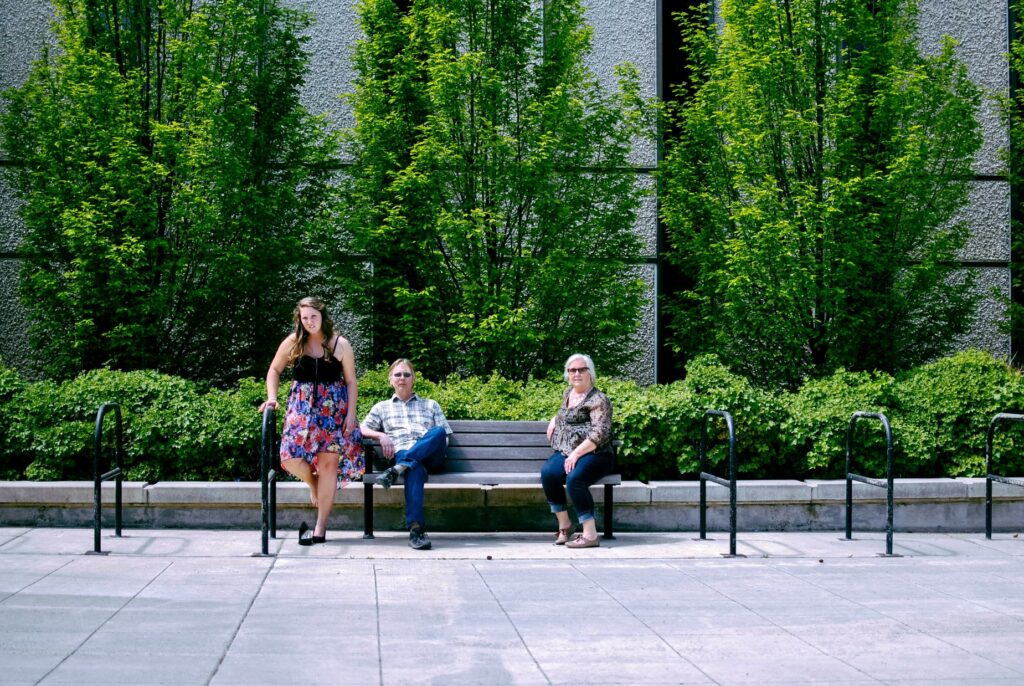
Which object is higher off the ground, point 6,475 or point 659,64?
point 659,64

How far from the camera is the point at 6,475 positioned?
316 inches

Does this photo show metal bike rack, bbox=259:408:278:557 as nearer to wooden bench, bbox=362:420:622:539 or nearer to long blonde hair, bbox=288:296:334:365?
long blonde hair, bbox=288:296:334:365

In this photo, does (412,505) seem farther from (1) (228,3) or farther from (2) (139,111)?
(1) (228,3)

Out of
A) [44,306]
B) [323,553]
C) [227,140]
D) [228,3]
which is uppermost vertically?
[228,3]

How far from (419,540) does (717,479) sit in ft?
7.12

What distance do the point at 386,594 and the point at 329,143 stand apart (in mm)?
6080

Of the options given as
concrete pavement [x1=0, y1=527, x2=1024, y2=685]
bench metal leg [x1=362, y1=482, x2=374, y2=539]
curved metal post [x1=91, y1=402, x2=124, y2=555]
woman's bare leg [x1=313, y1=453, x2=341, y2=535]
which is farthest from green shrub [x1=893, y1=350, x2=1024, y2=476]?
curved metal post [x1=91, y1=402, x2=124, y2=555]

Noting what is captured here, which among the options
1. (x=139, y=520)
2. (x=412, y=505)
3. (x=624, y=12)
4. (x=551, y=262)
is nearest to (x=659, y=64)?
(x=624, y=12)

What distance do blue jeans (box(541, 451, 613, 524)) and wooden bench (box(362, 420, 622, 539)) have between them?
0.43 feet

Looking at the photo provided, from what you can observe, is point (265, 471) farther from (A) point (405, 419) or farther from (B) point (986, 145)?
(B) point (986, 145)

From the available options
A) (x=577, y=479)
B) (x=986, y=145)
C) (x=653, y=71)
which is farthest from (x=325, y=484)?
(x=986, y=145)

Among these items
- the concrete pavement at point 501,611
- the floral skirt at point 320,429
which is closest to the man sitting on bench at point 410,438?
the floral skirt at point 320,429

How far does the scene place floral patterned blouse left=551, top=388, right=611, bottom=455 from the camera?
7488mm

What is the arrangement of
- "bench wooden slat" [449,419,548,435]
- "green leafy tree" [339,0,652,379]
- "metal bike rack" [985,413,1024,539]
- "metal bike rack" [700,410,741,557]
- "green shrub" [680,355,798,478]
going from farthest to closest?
"green leafy tree" [339,0,652,379]
"green shrub" [680,355,798,478]
"bench wooden slat" [449,419,548,435]
"metal bike rack" [985,413,1024,539]
"metal bike rack" [700,410,741,557]
